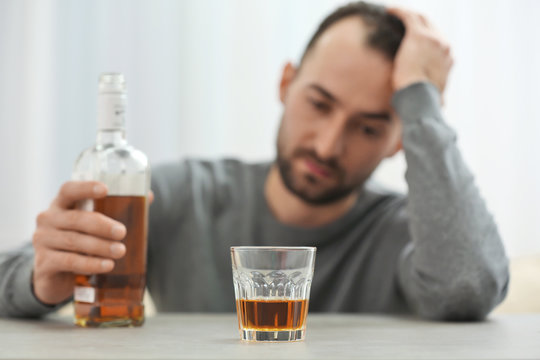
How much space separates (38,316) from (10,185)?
1.74m

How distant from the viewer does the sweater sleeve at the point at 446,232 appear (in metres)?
1.11

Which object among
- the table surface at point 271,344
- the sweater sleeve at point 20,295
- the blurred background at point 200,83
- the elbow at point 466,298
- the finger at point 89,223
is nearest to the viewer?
the table surface at point 271,344

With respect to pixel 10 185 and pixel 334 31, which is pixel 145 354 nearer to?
pixel 334 31

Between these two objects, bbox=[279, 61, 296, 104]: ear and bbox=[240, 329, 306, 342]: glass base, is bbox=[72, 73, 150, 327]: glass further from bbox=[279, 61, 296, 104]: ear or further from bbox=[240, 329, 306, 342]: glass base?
bbox=[279, 61, 296, 104]: ear

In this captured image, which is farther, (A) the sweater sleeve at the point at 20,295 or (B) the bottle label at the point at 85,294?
(A) the sweater sleeve at the point at 20,295

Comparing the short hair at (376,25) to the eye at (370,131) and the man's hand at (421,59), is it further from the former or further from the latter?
the eye at (370,131)

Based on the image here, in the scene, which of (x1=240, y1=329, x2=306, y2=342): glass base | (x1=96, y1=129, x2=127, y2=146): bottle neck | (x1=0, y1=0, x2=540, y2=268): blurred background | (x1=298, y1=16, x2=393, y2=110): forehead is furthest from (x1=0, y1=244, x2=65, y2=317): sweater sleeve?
(x1=0, y1=0, x2=540, y2=268): blurred background

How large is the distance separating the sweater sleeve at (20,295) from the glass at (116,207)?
167 millimetres

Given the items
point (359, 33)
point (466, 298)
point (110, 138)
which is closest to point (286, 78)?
point (359, 33)

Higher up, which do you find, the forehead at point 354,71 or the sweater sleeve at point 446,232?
the forehead at point 354,71

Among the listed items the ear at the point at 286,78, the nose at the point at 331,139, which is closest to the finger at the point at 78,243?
the nose at the point at 331,139

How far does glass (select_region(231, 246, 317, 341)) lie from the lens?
0.66 m

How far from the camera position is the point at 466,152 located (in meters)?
2.60

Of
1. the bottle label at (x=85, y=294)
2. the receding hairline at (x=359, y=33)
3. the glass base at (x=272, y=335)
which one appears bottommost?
the bottle label at (x=85, y=294)
